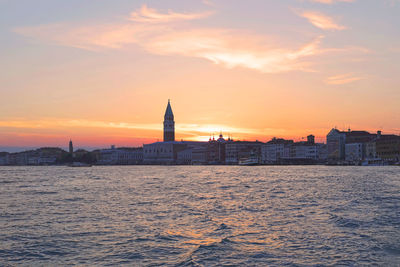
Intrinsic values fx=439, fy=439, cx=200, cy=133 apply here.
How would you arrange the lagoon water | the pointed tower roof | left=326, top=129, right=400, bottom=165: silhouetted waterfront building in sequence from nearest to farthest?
the lagoon water → left=326, top=129, right=400, bottom=165: silhouetted waterfront building → the pointed tower roof

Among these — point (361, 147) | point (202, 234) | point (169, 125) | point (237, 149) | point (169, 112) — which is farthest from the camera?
point (169, 125)

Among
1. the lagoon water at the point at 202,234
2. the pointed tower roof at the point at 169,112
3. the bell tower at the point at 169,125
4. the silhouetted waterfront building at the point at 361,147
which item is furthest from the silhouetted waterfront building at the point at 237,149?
the lagoon water at the point at 202,234

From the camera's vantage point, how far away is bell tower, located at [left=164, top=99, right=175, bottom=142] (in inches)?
6811

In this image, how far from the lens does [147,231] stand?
40.2 feet

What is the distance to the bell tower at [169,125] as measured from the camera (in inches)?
6811

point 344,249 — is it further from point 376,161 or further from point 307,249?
point 376,161

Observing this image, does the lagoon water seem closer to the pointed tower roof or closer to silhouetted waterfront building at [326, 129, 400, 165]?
silhouetted waterfront building at [326, 129, 400, 165]

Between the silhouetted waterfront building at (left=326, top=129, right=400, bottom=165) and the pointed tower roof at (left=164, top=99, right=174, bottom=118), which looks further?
the pointed tower roof at (left=164, top=99, right=174, bottom=118)

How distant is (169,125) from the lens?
174 m

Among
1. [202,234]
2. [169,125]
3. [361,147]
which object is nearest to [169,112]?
[169,125]

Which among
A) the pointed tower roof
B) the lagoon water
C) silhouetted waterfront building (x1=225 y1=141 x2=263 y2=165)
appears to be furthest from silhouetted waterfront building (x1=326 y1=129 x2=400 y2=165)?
the lagoon water

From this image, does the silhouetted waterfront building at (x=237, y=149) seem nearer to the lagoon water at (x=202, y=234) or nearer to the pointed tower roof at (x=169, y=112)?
the pointed tower roof at (x=169, y=112)

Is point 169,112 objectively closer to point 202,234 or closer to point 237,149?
point 237,149

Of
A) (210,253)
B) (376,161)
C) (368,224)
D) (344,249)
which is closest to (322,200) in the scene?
(368,224)
